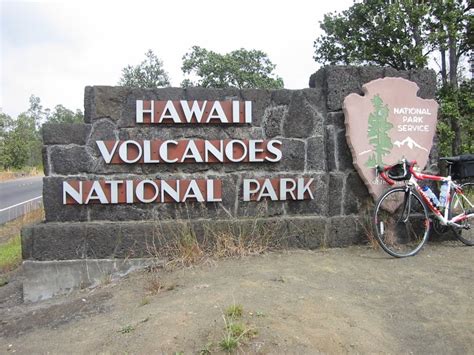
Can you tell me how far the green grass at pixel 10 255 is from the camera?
20.4ft

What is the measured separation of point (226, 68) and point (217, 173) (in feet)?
98.4

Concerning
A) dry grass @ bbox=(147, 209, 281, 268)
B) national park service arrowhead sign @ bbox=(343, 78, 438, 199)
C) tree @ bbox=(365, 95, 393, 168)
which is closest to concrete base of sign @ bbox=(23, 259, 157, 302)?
dry grass @ bbox=(147, 209, 281, 268)

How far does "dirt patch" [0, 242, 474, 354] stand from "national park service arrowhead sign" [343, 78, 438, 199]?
0.97m

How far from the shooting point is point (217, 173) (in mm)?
4676

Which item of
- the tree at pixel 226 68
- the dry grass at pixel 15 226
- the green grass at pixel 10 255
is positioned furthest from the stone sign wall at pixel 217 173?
the tree at pixel 226 68

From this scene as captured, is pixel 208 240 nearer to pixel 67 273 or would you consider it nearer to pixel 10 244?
pixel 67 273

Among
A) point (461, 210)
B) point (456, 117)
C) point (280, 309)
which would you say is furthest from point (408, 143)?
point (456, 117)

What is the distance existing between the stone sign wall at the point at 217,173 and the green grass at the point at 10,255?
2146mm

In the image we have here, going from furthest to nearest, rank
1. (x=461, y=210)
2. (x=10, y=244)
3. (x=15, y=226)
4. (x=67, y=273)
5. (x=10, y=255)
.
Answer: (x=15, y=226) → (x=10, y=244) → (x=10, y=255) → (x=461, y=210) → (x=67, y=273)

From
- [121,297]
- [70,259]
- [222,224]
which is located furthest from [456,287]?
[70,259]

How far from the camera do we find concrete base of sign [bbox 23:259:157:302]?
441 centimetres

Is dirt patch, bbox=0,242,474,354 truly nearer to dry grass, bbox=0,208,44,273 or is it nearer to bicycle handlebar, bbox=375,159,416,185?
bicycle handlebar, bbox=375,159,416,185

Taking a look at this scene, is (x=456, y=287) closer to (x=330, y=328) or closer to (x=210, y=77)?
(x=330, y=328)

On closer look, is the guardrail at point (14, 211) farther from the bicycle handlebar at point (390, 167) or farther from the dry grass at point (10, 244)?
the bicycle handlebar at point (390, 167)
